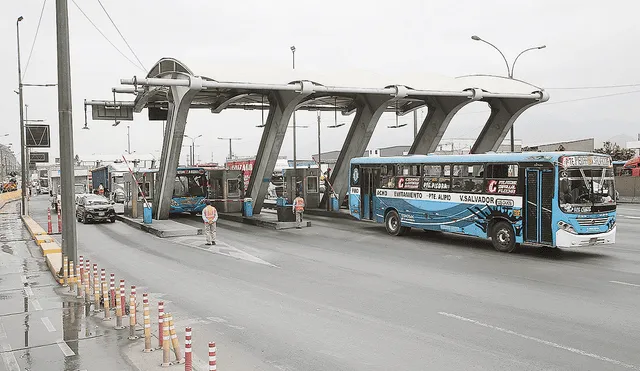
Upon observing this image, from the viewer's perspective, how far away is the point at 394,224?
2205 centimetres

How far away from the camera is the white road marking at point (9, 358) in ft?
24.7

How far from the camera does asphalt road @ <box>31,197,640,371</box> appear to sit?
25.4 feet

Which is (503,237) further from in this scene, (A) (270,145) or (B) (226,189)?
(B) (226,189)

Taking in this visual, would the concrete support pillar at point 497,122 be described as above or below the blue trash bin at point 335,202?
above

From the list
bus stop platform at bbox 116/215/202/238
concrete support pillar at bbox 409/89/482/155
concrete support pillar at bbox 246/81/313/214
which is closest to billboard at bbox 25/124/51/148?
bus stop platform at bbox 116/215/202/238

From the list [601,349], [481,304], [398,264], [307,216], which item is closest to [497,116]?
[307,216]

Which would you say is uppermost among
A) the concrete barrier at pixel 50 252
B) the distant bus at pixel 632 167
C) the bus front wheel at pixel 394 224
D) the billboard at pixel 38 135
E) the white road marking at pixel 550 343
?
the billboard at pixel 38 135

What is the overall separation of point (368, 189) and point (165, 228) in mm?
9035

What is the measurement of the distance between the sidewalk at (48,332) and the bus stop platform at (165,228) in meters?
8.53

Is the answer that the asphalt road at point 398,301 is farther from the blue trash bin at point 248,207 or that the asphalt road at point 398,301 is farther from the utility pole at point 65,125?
the blue trash bin at point 248,207

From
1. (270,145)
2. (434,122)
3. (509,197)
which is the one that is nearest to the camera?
(509,197)

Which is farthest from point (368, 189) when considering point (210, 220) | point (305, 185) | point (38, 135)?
point (38, 135)

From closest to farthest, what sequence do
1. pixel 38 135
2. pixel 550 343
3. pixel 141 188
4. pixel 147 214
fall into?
pixel 550 343 → pixel 147 214 → pixel 38 135 → pixel 141 188

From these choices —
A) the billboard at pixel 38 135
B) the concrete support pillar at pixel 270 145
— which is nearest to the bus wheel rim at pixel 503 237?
the concrete support pillar at pixel 270 145
